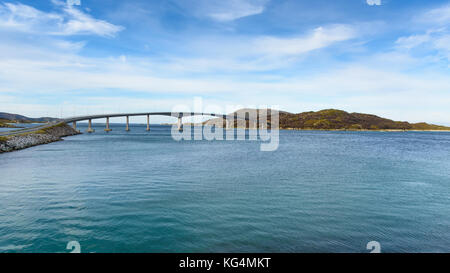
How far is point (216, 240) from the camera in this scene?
1197 centimetres

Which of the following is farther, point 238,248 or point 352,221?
point 352,221

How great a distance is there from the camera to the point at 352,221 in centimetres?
1462
